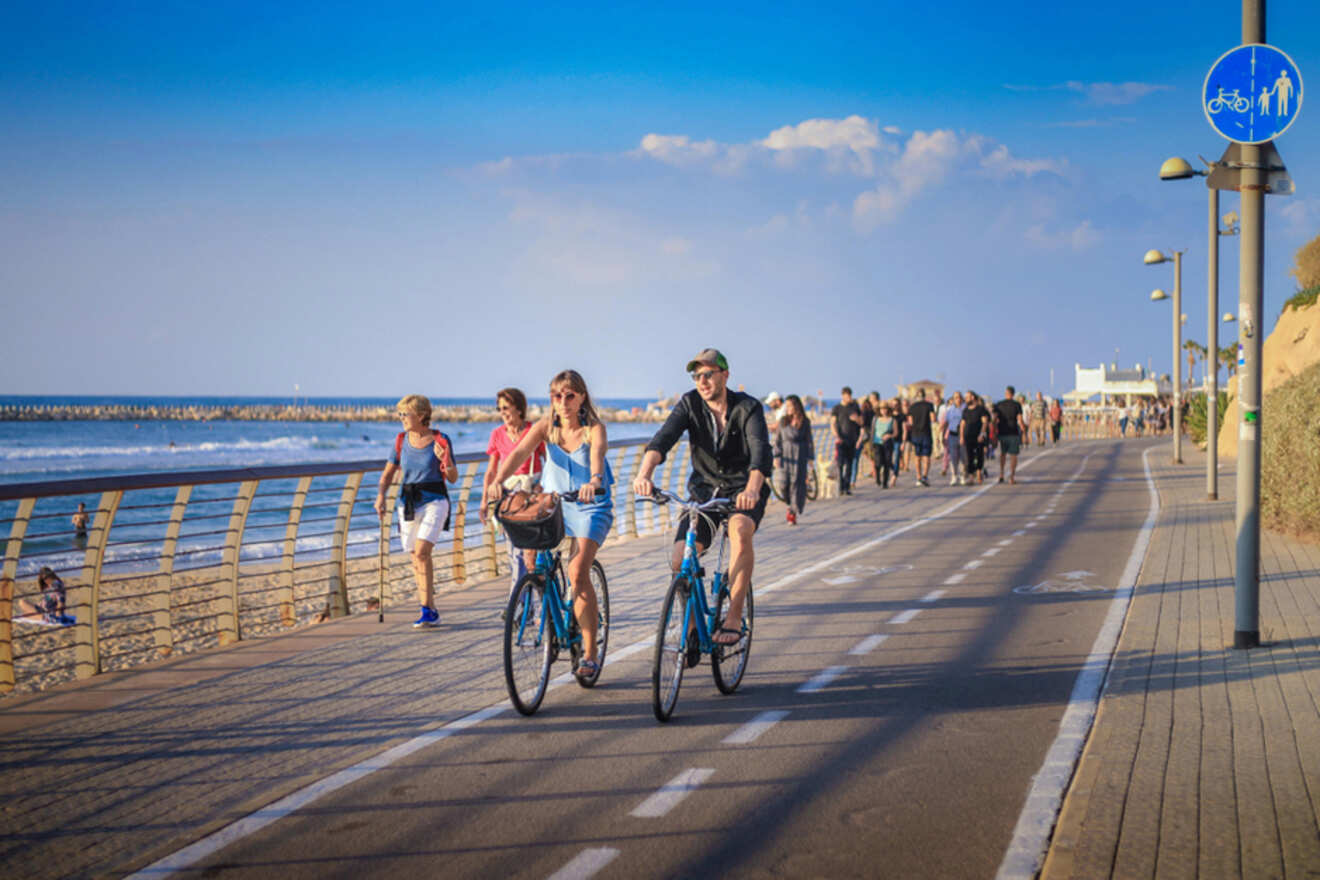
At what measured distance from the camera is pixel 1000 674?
7.20 metres

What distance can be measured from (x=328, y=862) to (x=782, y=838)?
1657mm

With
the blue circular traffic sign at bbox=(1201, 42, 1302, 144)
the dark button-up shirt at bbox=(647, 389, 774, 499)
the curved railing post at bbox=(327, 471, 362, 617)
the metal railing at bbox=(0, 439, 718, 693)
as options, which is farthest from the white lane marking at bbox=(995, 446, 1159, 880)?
the curved railing post at bbox=(327, 471, 362, 617)

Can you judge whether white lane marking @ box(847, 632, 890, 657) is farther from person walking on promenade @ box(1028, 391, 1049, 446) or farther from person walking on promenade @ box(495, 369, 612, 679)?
person walking on promenade @ box(1028, 391, 1049, 446)

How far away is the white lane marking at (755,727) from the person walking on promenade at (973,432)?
20178mm

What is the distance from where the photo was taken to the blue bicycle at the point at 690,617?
595 cm

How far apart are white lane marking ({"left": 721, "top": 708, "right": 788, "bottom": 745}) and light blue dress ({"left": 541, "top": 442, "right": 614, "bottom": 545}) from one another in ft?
4.30

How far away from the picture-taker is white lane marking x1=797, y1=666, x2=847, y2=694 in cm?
684

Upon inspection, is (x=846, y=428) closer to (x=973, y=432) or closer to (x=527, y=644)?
(x=973, y=432)

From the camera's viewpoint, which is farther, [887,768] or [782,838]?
[887,768]

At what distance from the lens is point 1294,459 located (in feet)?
42.7

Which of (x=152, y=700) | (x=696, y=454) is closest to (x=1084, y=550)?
(x=696, y=454)

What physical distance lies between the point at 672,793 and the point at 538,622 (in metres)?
1.71

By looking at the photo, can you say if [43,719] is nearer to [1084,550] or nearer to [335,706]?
[335,706]

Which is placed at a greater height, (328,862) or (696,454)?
(696,454)
